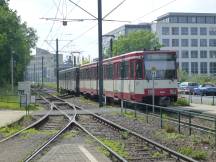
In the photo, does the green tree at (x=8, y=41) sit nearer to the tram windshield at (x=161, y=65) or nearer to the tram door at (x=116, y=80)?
the tram door at (x=116, y=80)

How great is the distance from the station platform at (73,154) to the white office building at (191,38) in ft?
441

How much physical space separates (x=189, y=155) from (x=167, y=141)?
340 cm

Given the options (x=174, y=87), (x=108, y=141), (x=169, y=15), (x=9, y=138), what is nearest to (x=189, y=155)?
(x=108, y=141)

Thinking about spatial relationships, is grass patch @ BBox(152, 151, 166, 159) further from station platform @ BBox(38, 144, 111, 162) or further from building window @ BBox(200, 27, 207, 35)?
building window @ BBox(200, 27, 207, 35)

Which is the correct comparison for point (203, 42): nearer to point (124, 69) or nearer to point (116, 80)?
point (116, 80)

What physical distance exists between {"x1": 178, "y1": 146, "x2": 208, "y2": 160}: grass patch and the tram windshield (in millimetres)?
16956

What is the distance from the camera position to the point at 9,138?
20.0 meters

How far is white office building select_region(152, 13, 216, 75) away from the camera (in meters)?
150

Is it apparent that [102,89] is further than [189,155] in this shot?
Yes

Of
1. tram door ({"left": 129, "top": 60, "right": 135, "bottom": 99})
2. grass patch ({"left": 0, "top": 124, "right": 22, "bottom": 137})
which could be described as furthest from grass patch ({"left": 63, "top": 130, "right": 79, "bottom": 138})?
tram door ({"left": 129, "top": 60, "right": 135, "bottom": 99})

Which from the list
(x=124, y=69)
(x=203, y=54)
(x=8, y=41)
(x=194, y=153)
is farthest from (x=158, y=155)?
(x=203, y=54)

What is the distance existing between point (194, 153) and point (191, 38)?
466 feet

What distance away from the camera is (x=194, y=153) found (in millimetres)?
14367

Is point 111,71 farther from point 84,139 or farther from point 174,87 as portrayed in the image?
point 84,139
